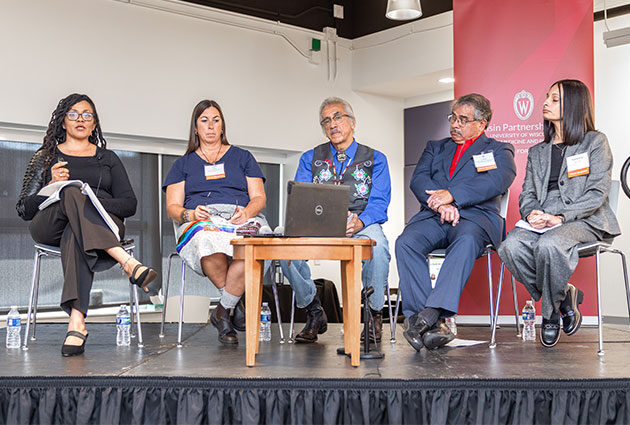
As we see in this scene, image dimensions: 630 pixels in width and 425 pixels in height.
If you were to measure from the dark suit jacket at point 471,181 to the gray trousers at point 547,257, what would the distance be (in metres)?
0.13

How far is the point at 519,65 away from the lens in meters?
4.59

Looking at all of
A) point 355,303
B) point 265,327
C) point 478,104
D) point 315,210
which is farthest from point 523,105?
point 355,303

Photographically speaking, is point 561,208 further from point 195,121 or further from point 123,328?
point 123,328

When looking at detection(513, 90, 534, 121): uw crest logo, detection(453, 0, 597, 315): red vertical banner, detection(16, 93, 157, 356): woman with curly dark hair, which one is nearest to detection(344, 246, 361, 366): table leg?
detection(16, 93, 157, 356): woman with curly dark hair

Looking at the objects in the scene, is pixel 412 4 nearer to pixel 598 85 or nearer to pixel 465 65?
pixel 465 65

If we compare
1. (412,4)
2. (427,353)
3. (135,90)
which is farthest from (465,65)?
(135,90)

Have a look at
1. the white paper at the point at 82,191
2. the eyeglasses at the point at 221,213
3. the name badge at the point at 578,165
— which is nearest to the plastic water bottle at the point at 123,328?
the white paper at the point at 82,191

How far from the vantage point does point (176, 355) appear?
10.2 ft

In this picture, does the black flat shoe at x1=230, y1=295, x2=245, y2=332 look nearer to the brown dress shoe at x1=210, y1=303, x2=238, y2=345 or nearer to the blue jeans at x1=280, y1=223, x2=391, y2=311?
the brown dress shoe at x1=210, y1=303, x2=238, y2=345

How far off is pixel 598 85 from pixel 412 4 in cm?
170

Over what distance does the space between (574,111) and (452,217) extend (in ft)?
2.73

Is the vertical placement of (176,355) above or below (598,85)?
below

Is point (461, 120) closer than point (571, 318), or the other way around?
point (571, 318)

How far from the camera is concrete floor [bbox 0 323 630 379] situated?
8.54 ft
